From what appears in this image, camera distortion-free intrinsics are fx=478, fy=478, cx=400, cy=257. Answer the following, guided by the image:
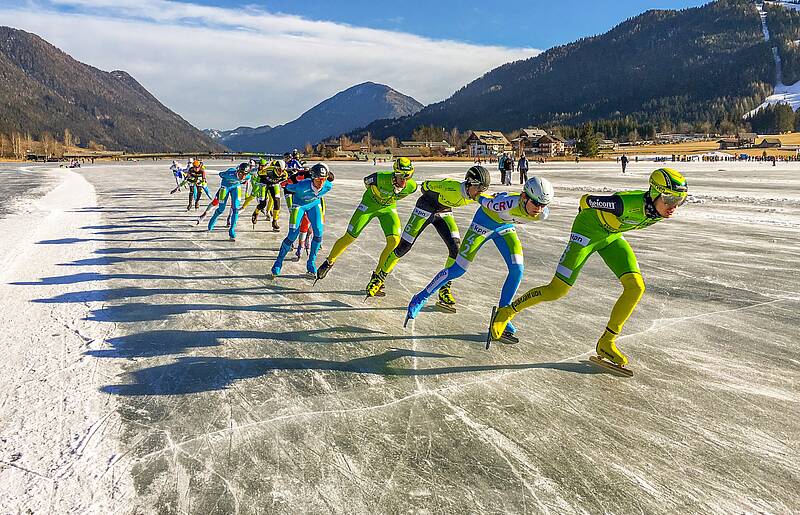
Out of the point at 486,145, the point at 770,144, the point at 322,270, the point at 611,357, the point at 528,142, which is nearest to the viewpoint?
the point at 611,357

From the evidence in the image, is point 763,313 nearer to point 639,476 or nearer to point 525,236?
point 639,476

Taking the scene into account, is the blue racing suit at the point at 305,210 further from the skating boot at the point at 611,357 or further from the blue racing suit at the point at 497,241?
the skating boot at the point at 611,357

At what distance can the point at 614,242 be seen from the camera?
476 cm

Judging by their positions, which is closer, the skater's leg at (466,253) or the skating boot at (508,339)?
the skating boot at (508,339)

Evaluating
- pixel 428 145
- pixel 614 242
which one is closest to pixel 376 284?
pixel 614 242

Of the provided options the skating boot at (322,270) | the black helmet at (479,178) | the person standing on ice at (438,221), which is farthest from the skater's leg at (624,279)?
the skating boot at (322,270)

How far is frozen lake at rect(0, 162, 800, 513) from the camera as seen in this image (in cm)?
292

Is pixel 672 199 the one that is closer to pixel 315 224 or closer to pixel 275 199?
pixel 315 224

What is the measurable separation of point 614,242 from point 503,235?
1179 mm

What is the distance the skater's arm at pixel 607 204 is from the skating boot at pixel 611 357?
1185 mm

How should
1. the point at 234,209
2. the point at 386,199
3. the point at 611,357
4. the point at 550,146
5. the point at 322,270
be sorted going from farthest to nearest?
the point at 550,146 → the point at 234,209 → the point at 322,270 → the point at 386,199 → the point at 611,357

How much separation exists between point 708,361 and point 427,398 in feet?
9.62

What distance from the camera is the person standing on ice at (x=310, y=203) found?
304 inches

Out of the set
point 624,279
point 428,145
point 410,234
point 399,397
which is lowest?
point 399,397
